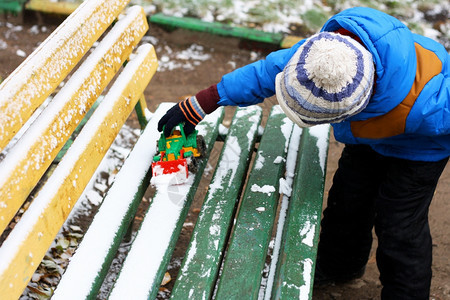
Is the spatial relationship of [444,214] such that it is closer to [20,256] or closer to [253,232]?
[253,232]

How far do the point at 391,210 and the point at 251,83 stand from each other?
→ 724 mm

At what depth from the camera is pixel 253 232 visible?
195 cm

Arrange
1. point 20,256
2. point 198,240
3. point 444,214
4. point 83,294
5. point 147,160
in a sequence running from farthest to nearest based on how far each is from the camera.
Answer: point 444,214 < point 147,160 < point 198,240 < point 83,294 < point 20,256

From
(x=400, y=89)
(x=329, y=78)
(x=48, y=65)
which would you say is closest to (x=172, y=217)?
(x=48, y=65)

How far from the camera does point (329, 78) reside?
5.06 ft

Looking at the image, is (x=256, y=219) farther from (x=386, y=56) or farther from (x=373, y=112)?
(x=386, y=56)

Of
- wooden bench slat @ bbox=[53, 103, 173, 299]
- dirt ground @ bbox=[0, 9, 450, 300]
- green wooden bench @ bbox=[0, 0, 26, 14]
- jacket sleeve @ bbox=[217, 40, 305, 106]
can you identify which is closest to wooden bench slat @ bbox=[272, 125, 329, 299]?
jacket sleeve @ bbox=[217, 40, 305, 106]

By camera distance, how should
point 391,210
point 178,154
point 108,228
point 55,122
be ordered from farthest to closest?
point 178,154, point 391,210, point 108,228, point 55,122

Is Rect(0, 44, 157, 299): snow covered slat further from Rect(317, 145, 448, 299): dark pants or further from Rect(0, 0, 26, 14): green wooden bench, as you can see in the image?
Rect(0, 0, 26, 14): green wooden bench

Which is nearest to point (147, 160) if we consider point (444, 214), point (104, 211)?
point (104, 211)

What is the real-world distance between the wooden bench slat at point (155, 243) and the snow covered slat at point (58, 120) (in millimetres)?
412

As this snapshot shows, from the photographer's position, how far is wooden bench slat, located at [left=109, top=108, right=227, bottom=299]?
1735mm

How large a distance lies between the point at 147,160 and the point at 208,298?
2.46 ft

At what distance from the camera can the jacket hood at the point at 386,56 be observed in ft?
5.60
